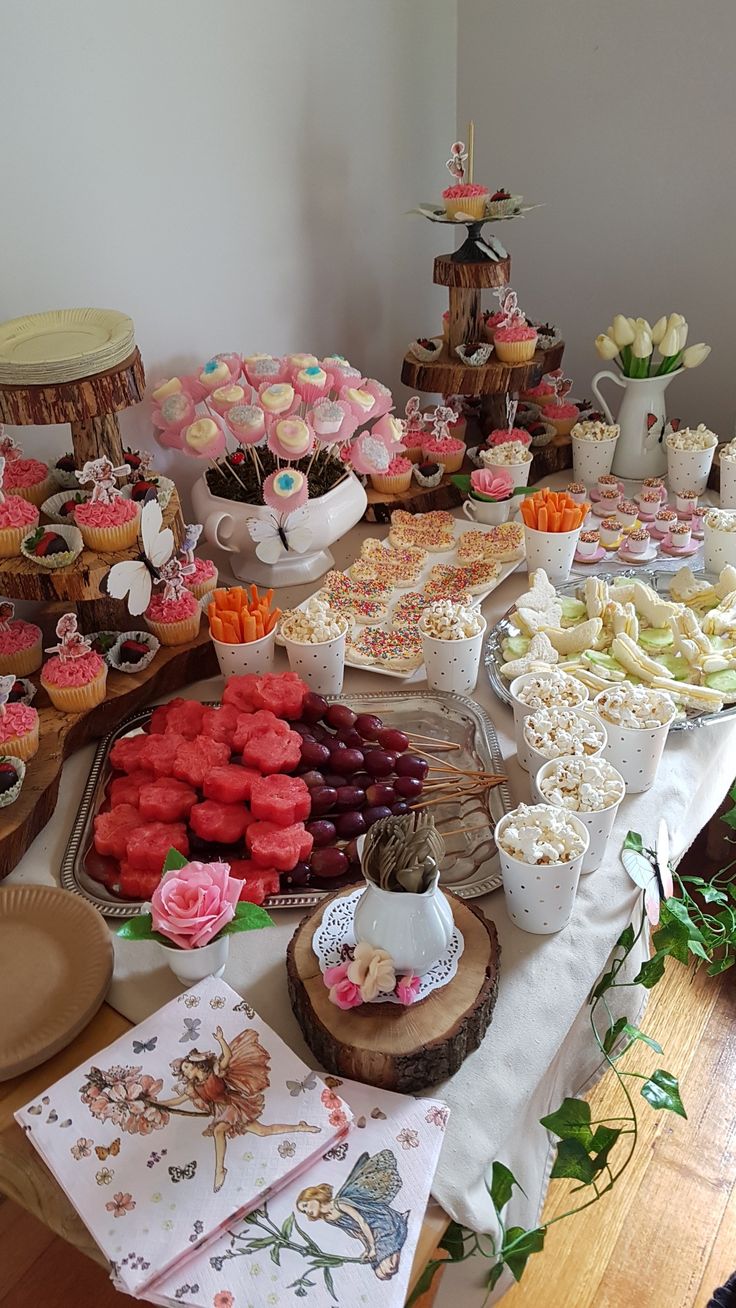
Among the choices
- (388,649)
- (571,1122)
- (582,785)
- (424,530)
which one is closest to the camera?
(571,1122)

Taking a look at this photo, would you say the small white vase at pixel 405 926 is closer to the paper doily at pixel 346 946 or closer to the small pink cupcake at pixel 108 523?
Result: the paper doily at pixel 346 946

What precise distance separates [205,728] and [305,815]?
0.20m

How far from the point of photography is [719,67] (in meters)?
2.02

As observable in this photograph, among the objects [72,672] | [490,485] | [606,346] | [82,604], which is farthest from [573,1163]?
[606,346]

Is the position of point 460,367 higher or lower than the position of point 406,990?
higher

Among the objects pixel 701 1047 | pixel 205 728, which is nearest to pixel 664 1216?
pixel 701 1047

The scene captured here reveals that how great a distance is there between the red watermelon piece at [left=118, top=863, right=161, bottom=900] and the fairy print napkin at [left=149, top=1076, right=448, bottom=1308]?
35 centimetres

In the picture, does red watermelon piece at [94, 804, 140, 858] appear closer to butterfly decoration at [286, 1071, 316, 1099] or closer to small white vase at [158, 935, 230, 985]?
small white vase at [158, 935, 230, 985]

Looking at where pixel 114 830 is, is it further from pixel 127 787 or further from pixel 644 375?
pixel 644 375

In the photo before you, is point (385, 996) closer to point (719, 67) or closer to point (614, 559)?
point (614, 559)

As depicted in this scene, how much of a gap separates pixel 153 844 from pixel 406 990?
38cm

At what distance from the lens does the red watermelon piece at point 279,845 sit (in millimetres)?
1094

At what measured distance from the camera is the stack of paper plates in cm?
122

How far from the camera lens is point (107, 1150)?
820 millimetres
